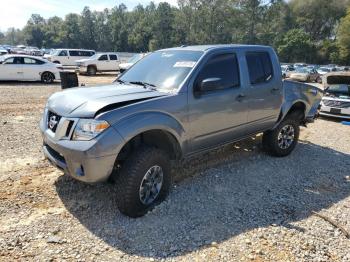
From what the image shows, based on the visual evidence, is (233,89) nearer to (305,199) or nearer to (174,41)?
(305,199)

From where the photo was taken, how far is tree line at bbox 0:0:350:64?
7475 centimetres

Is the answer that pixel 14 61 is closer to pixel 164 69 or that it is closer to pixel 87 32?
pixel 164 69

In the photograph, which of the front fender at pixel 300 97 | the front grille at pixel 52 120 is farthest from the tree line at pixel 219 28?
the front grille at pixel 52 120

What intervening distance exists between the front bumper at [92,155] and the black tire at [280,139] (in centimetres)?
348

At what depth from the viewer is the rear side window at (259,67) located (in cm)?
529

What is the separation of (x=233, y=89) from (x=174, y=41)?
274ft

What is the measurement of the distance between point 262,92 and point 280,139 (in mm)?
1341

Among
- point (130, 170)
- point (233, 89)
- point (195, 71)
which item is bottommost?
point (130, 170)

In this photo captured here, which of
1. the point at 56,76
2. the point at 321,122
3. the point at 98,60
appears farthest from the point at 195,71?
the point at 98,60

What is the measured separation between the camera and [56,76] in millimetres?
17391

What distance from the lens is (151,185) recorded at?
4.07 m

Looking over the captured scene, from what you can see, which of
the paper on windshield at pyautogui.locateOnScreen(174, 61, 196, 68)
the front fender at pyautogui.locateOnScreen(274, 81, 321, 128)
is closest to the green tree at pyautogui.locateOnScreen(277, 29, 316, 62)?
the front fender at pyautogui.locateOnScreen(274, 81, 321, 128)

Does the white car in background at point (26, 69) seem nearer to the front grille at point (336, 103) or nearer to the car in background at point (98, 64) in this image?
the car in background at point (98, 64)

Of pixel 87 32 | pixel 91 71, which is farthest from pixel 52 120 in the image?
pixel 87 32
